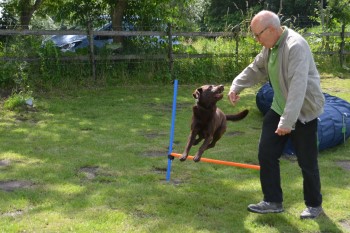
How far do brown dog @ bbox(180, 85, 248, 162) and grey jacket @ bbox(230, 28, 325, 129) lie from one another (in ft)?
2.24

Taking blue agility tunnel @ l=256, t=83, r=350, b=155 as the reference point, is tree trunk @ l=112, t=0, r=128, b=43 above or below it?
above

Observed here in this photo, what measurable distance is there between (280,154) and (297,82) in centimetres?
76

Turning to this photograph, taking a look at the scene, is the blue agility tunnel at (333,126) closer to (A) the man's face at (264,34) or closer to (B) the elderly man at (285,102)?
(B) the elderly man at (285,102)

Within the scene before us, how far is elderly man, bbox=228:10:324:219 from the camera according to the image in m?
3.99

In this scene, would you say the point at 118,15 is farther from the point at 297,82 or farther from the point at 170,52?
the point at 297,82

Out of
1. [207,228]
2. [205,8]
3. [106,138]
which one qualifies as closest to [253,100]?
[106,138]

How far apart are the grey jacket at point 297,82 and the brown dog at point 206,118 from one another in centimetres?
68

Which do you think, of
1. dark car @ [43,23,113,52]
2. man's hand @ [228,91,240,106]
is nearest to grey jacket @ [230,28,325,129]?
man's hand @ [228,91,240,106]

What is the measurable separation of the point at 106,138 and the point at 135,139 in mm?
474

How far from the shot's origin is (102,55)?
13148 millimetres

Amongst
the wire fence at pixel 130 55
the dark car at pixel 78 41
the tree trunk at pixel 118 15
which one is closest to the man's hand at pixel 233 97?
the wire fence at pixel 130 55

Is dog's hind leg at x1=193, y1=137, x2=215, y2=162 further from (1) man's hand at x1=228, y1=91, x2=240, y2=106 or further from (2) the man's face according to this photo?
(2) the man's face

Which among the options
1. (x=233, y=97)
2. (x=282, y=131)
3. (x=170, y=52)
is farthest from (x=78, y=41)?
(x=282, y=131)

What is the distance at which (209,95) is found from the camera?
4.69 metres
